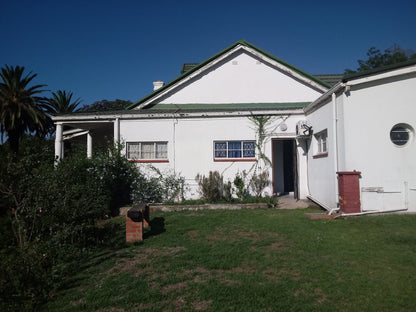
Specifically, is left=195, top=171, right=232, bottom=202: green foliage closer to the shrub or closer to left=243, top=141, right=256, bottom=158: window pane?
the shrub

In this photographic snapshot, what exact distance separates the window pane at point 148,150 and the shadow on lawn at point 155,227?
11.2 feet

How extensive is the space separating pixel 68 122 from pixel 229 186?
7414 millimetres

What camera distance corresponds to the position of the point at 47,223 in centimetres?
495

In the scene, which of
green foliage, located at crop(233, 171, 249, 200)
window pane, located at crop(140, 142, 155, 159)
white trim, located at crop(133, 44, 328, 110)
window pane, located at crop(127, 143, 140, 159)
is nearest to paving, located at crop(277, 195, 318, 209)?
green foliage, located at crop(233, 171, 249, 200)

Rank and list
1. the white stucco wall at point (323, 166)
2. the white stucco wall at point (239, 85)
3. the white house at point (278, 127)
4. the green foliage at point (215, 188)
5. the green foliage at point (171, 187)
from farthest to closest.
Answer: the white stucco wall at point (239, 85)
the green foliage at point (171, 187)
the green foliage at point (215, 188)
the white stucco wall at point (323, 166)
the white house at point (278, 127)

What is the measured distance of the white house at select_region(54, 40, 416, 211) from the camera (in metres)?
6.70

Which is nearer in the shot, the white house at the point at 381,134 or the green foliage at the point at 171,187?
the white house at the point at 381,134

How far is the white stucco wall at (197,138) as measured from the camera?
9.90 metres

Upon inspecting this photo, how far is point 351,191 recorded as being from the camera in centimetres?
657

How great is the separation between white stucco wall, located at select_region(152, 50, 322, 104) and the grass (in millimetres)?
8443

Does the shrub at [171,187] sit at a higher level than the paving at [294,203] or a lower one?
higher

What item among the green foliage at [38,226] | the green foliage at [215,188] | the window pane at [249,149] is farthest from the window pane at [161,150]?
the green foliage at [38,226]

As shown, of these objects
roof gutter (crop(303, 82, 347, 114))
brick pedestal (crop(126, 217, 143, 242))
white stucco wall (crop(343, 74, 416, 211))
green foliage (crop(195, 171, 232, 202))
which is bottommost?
brick pedestal (crop(126, 217, 143, 242))

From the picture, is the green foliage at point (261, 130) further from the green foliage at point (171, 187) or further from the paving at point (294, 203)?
the green foliage at point (171, 187)
